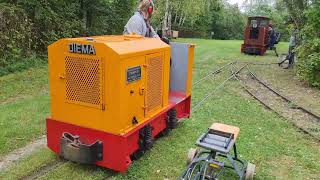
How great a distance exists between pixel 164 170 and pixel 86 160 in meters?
1.17

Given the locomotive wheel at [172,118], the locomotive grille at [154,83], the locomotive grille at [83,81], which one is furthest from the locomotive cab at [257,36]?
the locomotive grille at [83,81]

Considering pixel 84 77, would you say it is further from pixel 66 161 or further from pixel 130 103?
pixel 66 161

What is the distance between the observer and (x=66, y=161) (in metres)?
5.69

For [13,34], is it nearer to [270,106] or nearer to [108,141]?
[270,106]

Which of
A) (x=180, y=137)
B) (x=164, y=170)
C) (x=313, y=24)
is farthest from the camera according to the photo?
(x=313, y=24)

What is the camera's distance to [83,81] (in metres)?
5.20

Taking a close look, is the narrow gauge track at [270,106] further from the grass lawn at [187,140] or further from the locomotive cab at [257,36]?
the locomotive cab at [257,36]

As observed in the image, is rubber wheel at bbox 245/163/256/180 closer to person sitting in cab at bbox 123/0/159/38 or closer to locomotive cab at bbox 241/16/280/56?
person sitting in cab at bbox 123/0/159/38

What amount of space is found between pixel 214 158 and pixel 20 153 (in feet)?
10.2

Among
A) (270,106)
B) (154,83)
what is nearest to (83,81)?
(154,83)

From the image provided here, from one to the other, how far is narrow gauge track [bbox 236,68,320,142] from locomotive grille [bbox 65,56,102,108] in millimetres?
4671

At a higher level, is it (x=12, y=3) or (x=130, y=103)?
(x=12, y=3)

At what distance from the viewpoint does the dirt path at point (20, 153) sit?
5656 millimetres

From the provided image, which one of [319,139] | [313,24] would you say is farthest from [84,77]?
[313,24]
